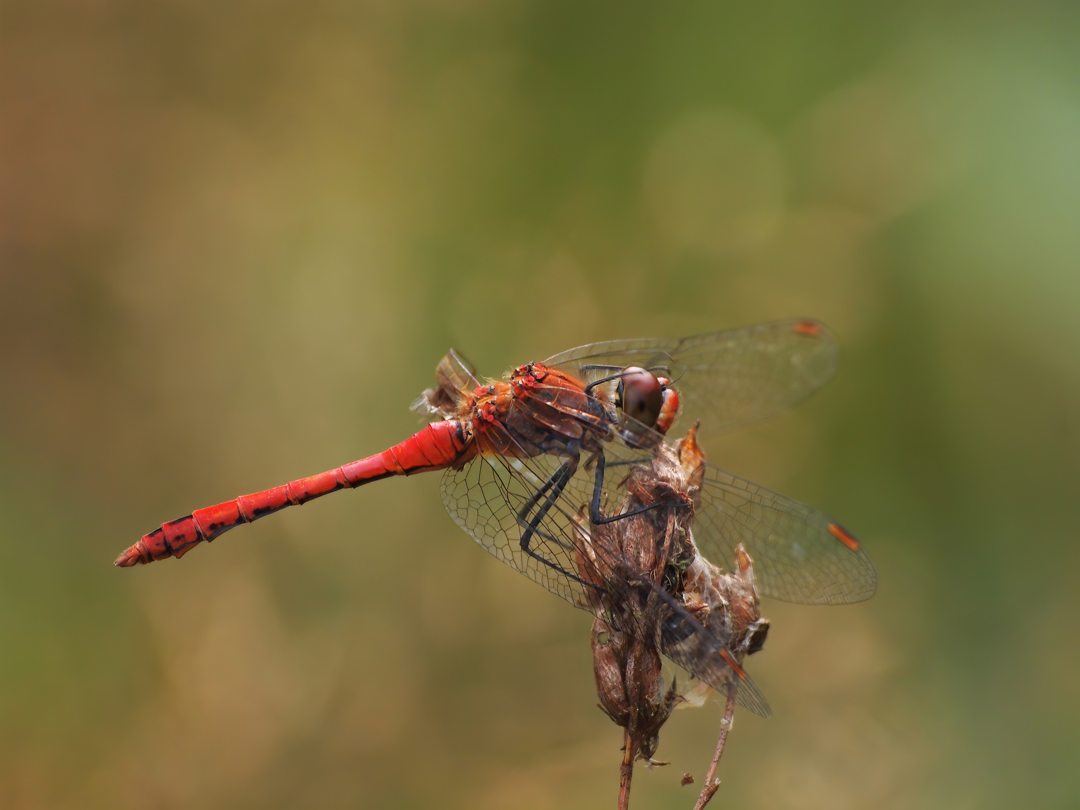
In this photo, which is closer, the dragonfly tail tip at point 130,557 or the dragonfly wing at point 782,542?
the dragonfly wing at point 782,542

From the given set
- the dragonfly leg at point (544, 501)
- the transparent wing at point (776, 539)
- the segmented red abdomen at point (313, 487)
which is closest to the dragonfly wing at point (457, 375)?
the segmented red abdomen at point (313, 487)

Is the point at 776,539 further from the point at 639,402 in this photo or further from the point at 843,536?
the point at 639,402

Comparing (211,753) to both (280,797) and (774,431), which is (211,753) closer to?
(280,797)

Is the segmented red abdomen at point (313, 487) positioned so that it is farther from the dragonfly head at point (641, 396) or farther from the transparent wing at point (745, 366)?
the transparent wing at point (745, 366)

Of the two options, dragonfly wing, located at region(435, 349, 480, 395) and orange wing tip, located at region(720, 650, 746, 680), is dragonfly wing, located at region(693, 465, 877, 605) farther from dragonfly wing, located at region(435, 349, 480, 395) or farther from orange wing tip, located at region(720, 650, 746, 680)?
dragonfly wing, located at region(435, 349, 480, 395)

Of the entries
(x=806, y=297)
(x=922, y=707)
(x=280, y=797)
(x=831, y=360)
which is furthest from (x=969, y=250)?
(x=280, y=797)

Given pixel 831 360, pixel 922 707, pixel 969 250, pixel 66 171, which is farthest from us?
pixel 66 171

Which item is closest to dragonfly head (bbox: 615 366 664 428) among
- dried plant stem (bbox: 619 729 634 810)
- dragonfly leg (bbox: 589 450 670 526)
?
dragonfly leg (bbox: 589 450 670 526)

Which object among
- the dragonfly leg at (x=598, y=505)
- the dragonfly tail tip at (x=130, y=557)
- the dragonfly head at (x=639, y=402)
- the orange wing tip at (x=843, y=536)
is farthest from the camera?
the dragonfly tail tip at (x=130, y=557)
